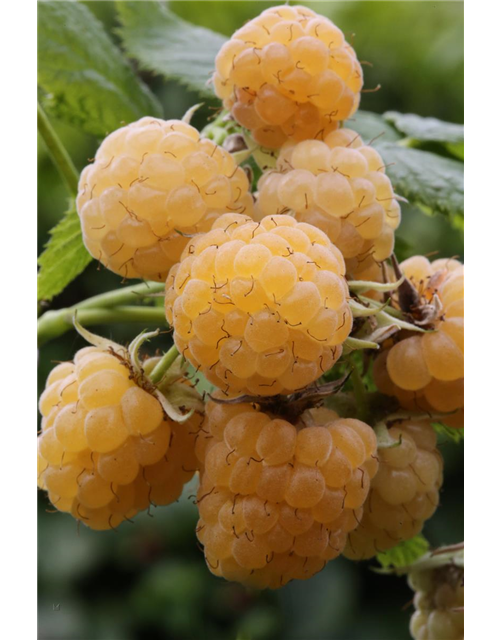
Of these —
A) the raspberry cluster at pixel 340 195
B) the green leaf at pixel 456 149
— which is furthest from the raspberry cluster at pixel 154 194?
the green leaf at pixel 456 149

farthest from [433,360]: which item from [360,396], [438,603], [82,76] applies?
[82,76]

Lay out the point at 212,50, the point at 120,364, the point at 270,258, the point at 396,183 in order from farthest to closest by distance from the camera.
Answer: the point at 212,50, the point at 396,183, the point at 120,364, the point at 270,258

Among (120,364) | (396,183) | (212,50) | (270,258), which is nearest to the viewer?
(270,258)

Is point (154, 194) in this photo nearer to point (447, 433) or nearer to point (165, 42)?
point (447, 433)

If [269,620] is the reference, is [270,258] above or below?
above

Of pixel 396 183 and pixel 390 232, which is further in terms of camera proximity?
pixel 396 183

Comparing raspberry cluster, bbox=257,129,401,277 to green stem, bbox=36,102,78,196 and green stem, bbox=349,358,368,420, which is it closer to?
green stem, bbox=349,358,368,420
